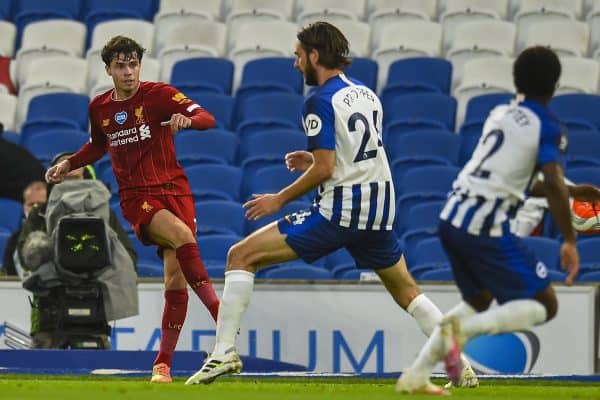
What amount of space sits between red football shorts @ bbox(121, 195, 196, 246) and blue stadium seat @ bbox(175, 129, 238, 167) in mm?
6074

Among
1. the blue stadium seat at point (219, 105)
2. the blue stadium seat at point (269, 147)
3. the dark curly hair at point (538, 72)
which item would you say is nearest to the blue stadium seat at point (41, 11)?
the blue stadium seat at point (219, 105)

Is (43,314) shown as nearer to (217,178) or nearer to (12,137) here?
(217,178)

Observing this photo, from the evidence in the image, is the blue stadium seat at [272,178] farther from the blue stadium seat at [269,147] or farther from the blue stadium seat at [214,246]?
the blue stadium seat at [214,246]

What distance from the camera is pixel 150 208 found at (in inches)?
388

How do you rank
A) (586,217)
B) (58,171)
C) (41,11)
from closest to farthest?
1. (58,171)
2. (586,217)
3. (41,11)

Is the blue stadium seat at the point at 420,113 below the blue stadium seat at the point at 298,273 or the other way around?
the other way around

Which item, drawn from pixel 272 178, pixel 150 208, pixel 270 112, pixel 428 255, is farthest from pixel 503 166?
pixel 270 112

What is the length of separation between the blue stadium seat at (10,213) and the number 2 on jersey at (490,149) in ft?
28.6

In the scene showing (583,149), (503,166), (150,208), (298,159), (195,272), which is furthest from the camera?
(583,149)

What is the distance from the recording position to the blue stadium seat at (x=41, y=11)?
19625mm

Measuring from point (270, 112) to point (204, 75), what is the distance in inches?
50.6

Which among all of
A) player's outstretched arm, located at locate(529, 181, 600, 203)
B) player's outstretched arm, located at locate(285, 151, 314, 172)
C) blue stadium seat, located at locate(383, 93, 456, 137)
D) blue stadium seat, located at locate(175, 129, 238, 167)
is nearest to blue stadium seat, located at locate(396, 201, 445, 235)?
blue stadium seat, located at locate(383, 93, 456, 137)

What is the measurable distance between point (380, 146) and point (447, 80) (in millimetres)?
8996

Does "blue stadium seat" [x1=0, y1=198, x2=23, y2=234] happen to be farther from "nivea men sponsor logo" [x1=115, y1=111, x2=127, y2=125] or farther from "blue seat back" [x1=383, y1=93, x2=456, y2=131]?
"nivea men sponsor logo" [x1=115, y1=111, x2=127, y2=125]
